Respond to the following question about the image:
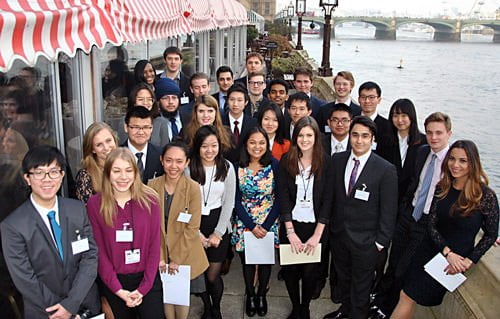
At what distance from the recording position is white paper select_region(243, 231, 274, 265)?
3963 mm

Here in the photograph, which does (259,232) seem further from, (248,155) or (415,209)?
(415,209)

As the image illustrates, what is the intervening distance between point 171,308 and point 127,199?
42.3 inches

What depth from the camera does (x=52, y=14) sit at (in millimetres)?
2523

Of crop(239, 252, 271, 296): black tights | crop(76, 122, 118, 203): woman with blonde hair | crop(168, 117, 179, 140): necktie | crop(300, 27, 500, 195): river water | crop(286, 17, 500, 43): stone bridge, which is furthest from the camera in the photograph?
crop(286, 17, 500, 43): stone bridge

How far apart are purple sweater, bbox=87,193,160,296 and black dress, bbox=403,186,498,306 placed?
195 cm

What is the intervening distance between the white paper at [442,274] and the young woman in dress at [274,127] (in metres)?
1.69

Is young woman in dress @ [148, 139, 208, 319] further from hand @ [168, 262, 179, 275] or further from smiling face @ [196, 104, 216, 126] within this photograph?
smiling face @ [196, 104, 216, 126]

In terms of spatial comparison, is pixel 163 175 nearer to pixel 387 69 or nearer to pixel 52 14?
pixel 52 14

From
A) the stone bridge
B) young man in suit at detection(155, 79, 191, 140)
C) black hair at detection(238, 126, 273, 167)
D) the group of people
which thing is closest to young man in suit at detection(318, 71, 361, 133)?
the group of people

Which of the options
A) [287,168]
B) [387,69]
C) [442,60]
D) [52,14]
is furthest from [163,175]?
[442,60]

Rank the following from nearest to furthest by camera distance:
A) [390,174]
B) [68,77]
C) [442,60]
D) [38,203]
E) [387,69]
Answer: [38,203] < [390,174] < [68,77] < [387,69] < [442,60]

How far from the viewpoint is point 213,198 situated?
12.6 feet

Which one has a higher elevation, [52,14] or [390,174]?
[52,14]

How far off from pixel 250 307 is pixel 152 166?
1503 millimetres
